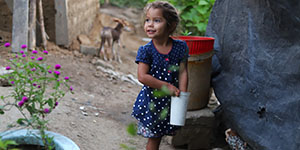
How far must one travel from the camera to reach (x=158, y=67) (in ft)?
7.22

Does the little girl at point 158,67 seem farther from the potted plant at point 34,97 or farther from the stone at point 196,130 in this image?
the stone at point 196,130

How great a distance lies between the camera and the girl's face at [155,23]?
2.13m

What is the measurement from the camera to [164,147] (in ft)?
10.8

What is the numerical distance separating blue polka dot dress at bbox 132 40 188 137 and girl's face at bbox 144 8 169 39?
10cm

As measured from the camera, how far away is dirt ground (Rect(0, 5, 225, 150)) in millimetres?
3039

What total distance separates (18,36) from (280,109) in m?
3.63

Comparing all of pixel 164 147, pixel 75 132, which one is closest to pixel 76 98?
pixel 75 132

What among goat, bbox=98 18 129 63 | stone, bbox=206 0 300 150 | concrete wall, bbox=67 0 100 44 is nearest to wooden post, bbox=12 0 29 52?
concrete wall, bbox=67 0 100 44

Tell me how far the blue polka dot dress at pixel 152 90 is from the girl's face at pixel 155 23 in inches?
4.0

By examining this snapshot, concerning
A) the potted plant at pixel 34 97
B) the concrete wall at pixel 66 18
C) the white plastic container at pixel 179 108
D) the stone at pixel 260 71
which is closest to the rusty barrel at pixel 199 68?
the stone at pixel 260 71

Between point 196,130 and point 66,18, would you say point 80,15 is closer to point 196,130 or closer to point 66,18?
point 66,18

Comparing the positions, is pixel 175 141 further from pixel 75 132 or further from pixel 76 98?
pixel 76 98

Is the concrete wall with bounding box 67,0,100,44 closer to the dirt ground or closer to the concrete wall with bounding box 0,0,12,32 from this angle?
the dirt ground

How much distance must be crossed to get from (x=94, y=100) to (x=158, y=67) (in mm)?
2153
